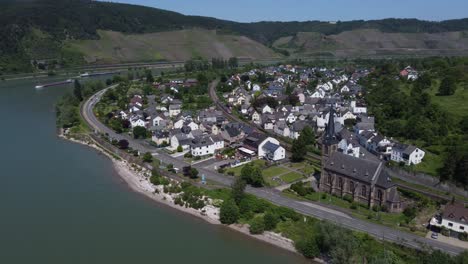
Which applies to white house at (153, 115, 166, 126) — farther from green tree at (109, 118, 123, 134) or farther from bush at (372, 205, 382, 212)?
bush at (372, 205, 382, 212)

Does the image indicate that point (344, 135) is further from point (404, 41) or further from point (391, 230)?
point (404, 41)

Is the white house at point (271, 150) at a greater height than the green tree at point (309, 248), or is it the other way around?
the white house at point (271, 150)

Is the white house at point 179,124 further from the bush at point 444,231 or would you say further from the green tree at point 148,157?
the bush at point 444,231

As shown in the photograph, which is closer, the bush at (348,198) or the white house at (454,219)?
the white house at (454,219)

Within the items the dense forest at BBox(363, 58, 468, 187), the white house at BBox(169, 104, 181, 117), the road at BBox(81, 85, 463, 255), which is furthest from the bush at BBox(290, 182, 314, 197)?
the white house at BBox(169, 104, 181, 117)

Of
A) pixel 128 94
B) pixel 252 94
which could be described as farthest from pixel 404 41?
pixel 128 94

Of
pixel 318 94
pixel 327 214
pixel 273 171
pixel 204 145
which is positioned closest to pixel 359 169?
pixel 327 214

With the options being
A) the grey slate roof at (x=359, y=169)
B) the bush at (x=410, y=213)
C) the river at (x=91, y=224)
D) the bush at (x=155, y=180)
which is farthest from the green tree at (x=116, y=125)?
the bush at (x=410, y=213)
